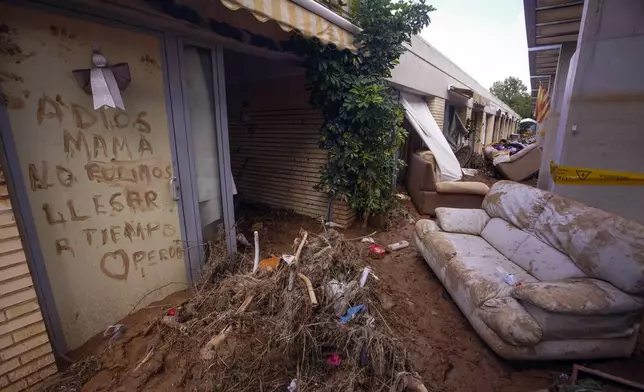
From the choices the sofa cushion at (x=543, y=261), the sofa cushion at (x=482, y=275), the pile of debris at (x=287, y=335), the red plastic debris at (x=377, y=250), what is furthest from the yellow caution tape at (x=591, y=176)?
the pile of debris at (x=287, y=335)

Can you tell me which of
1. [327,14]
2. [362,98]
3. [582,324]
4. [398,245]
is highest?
[327,14]

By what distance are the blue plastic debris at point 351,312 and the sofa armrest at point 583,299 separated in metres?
1.23

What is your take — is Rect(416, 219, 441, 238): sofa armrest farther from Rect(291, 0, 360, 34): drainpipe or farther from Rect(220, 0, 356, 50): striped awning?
Rect(291, 0, 360, 34): drainpipe

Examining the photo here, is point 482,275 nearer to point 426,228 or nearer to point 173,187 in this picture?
point 426,228

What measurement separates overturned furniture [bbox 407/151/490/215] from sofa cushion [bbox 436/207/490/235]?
1.46 metres

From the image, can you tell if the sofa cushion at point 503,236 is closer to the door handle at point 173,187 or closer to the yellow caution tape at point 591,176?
the yellow caution tape at point 591,176

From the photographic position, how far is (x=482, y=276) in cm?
261

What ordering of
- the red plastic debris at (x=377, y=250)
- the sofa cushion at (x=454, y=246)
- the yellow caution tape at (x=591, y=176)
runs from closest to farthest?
the sofa cushion at (x=454, y=246)
the yellow caution tape at (x=591, y=176)
the red plastic debris at (x=377, y=250)

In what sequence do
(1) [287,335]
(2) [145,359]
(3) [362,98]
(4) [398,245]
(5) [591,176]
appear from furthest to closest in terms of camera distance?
(4) [398,245] < (3) [362,98] < (5) [591,176] < (2) [145,359] < (1) [287,335]

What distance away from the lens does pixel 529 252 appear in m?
2.93

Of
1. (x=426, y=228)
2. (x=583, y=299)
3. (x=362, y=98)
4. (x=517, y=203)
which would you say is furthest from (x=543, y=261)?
(x=362, y=98)

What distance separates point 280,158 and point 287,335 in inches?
143

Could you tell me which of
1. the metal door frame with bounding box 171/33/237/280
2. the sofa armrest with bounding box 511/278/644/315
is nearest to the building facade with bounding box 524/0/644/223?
the sofa armrest with bounding box 511/278/644/315

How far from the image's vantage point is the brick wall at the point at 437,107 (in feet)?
24.1
